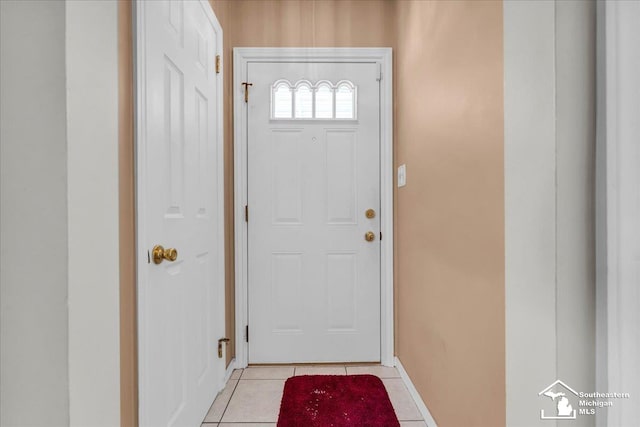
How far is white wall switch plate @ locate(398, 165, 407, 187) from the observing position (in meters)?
2.17

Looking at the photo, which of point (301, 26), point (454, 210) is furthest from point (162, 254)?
point (301, 26)

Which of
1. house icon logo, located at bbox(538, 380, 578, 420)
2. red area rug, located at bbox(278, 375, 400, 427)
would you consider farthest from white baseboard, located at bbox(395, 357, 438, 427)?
house icon logo, located at bbox(538, 380, 578, 420)

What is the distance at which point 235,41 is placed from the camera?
2.39 metres

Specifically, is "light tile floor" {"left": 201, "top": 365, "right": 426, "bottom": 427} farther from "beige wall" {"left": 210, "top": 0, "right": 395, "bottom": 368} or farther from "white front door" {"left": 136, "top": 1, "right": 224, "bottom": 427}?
"beige wall" {"left": 210, "top": 0, "right": 395, "bottom": 368}

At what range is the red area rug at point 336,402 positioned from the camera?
68.6 inches

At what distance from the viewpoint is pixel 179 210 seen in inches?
59.2

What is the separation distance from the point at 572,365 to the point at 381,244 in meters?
1.53

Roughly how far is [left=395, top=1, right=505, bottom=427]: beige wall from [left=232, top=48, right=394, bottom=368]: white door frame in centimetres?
20

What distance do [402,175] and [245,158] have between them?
103cm

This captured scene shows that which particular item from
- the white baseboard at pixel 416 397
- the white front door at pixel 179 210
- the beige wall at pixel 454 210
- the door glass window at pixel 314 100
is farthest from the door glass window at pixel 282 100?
the white baseboard at pixel 416 397

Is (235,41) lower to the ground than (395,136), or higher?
higher

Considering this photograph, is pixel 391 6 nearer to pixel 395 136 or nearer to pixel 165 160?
pixel 395 136

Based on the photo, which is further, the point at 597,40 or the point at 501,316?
the point at 501,316

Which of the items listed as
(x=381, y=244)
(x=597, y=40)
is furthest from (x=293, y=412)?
(x=597, y=40)
